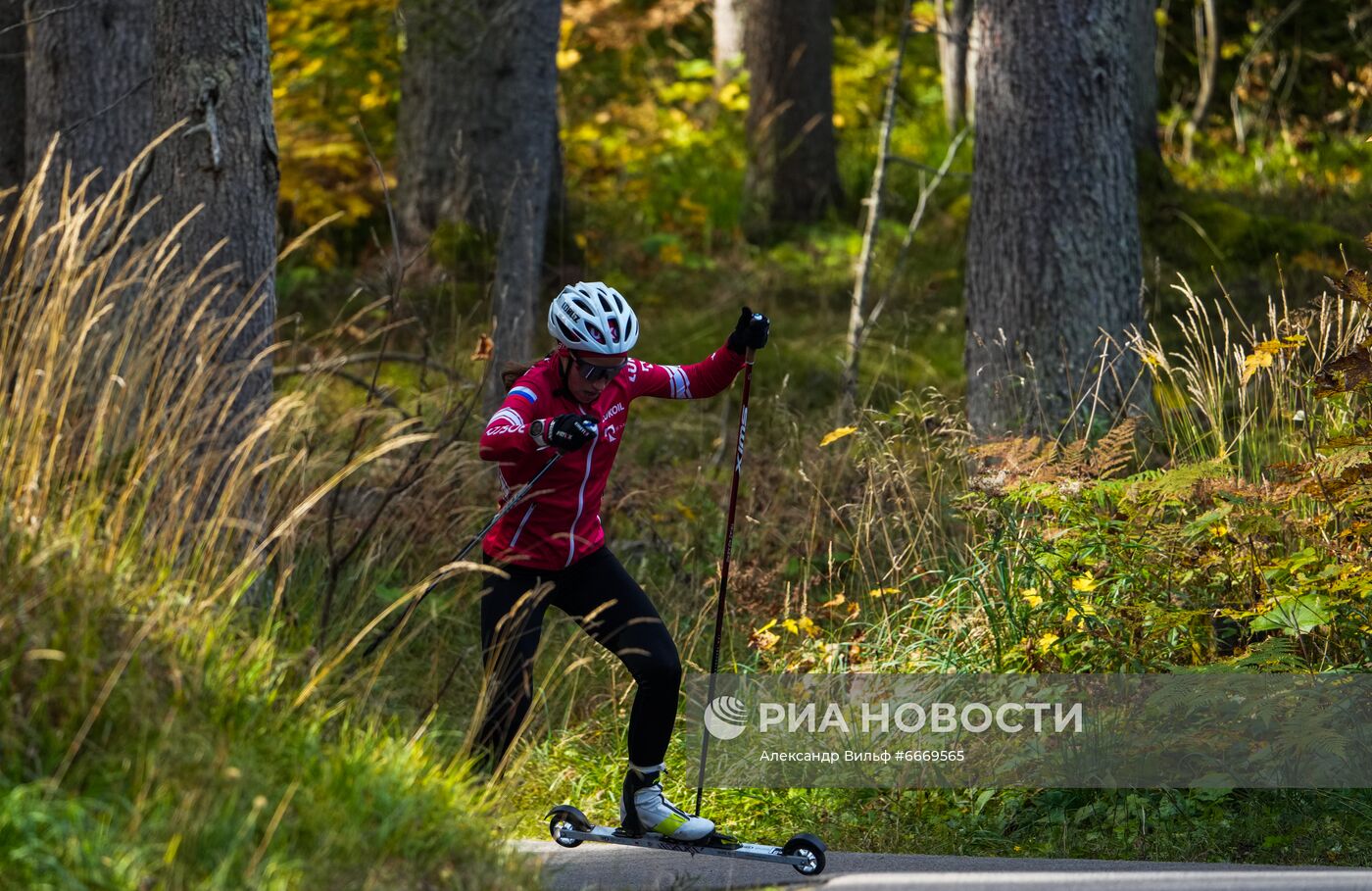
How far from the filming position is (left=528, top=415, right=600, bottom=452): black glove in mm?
5473

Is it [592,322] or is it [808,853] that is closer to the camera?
[808,853]

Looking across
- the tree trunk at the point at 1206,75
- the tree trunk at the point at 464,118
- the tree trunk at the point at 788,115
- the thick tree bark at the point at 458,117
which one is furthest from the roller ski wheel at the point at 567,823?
the tree trunk at the point at 1206,75

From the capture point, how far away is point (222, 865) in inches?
155

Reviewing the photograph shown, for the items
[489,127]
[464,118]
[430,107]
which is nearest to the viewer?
[489,127]

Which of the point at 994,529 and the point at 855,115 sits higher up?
the point at 855,115

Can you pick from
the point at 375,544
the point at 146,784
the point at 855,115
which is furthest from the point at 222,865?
the point at 855,115

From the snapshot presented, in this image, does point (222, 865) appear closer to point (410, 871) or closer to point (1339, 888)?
point (410, 871)

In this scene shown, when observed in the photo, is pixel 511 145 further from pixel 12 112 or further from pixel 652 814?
pixel 652 814

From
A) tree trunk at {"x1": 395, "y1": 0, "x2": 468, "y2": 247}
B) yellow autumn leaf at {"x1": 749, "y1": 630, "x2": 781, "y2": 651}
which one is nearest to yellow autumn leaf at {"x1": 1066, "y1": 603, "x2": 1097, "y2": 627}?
yellow autumn leaf at {"x1": 749, "y1": 630, "x2": 781, "y2": 651}

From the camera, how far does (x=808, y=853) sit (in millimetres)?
5457

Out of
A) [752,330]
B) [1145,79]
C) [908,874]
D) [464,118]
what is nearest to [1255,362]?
[752,330]

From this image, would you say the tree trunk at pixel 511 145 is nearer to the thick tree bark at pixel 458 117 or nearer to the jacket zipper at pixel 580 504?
the thick tree bark at pixel 458 117

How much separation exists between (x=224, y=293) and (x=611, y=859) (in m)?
3.27

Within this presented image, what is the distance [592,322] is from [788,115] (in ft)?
34.7
